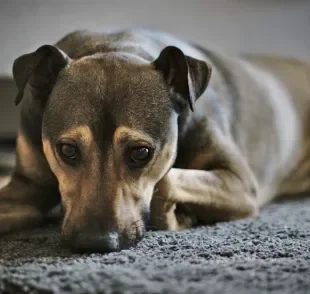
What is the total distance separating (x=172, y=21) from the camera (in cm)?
328

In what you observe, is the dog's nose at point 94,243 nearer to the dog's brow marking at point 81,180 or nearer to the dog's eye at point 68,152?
the dog's brow marking at point 81,180

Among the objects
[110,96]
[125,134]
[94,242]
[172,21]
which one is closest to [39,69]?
[110,96]

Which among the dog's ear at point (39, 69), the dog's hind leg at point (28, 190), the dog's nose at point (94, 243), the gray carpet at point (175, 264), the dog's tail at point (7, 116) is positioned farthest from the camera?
the dog's tail at point (7, 116)

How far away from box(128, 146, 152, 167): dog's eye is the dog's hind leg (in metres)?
0.40

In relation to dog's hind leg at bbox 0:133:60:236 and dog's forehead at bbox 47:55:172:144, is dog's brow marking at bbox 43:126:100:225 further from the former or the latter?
dog's hind leg at bbox 0:133:60:236

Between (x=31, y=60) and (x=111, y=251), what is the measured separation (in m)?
0.66

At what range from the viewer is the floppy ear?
1.80 meters

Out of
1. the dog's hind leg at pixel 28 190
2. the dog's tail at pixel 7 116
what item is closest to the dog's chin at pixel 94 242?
the dog's hind leg at pixel 28 190

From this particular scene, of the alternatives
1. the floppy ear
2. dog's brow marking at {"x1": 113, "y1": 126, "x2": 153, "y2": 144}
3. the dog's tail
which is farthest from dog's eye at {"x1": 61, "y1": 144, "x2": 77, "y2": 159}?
the dog's tail

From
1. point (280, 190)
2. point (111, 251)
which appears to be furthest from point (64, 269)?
point (280, 190)

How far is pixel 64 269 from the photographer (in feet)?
4.16

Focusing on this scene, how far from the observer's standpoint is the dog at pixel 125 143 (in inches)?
61.9

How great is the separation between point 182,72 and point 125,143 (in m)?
0.35

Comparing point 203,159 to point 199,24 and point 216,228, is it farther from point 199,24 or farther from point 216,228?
point 199,24
